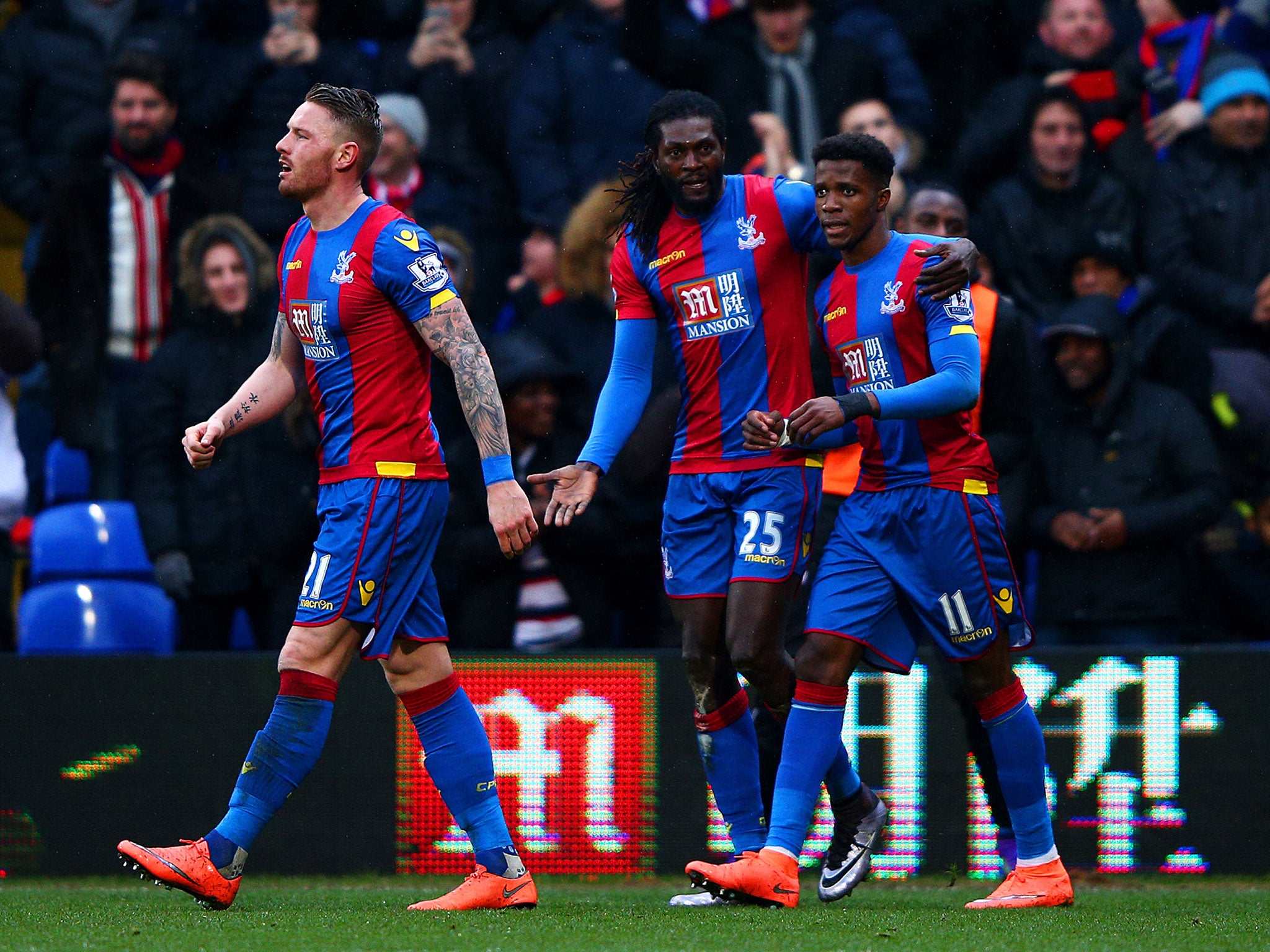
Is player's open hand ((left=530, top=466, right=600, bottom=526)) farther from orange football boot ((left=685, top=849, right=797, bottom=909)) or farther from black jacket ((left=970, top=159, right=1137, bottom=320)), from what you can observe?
black jacket ((left=970, top=159, right=1137, bottom=320))

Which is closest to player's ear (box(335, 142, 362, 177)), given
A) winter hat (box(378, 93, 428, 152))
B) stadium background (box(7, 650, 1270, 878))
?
Answer: stadium background (box(7, 650, 1270, 878))

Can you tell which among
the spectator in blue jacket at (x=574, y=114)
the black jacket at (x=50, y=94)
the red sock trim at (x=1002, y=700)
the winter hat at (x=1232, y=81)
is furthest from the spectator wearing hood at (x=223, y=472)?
the winter hat at (x=1232, y=81)

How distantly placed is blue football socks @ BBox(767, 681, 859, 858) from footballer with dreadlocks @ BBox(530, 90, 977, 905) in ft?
0.76

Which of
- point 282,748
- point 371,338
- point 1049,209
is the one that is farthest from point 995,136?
point 282,748

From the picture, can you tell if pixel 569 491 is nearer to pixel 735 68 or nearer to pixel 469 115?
pixel 735 68

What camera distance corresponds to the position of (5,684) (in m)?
6.60

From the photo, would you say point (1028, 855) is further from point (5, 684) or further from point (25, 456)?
point (25, 456)

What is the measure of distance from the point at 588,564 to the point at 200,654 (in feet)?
5.40

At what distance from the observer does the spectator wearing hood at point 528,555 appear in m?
7.26

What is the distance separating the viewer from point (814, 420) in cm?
453

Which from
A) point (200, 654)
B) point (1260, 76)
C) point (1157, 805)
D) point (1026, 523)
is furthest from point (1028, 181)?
point (200, 654)

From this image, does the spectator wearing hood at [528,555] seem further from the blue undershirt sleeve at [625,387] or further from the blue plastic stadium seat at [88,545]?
the blue undershirt sleeve at [625,387]

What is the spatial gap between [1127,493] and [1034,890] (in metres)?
2.59

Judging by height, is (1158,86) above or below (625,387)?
above
